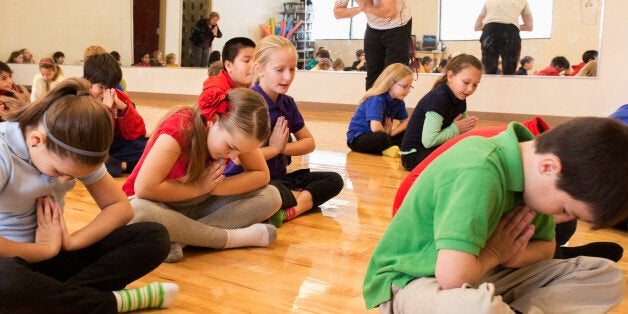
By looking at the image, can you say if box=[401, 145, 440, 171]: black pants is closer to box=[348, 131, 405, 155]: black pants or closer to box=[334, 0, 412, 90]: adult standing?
box=[348, 131, 405, 155]: black pants

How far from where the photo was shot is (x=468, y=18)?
7.04m

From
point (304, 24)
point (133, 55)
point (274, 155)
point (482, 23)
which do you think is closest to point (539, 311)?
point (274, 155)

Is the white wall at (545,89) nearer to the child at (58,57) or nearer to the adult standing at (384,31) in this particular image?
the adult standing at (384,31)

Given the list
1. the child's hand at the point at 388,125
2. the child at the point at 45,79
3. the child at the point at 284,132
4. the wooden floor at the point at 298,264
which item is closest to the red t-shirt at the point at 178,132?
the wooden floor at the point at 298,264

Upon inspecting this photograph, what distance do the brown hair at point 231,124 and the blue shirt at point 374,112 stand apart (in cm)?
231

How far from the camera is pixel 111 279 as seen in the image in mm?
1638

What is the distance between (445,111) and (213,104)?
1882 millimetres

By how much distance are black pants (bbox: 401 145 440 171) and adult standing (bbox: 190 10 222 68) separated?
571 cm

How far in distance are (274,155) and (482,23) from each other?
16.0 feet

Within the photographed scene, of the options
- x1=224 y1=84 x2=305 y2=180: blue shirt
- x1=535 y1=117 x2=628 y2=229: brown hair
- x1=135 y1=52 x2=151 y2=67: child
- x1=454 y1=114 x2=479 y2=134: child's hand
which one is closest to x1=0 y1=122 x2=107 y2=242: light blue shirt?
x1=535 y1=117 x2=628 y2=229: brown hair

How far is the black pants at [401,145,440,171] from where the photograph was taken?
3.65 metres

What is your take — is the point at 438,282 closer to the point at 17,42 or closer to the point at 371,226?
the point at 371,226

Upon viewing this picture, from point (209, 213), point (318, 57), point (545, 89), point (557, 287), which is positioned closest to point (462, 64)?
point (209, 213)

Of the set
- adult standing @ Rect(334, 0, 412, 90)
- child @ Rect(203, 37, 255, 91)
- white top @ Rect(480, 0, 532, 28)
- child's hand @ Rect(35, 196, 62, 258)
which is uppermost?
white top @ Rect(480, 0, 532, 28)
